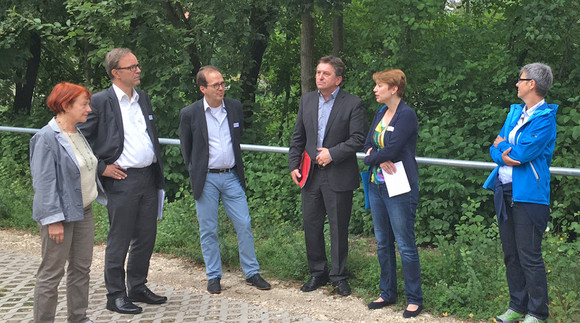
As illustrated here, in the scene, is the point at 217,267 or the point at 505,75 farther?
the point at 505,75

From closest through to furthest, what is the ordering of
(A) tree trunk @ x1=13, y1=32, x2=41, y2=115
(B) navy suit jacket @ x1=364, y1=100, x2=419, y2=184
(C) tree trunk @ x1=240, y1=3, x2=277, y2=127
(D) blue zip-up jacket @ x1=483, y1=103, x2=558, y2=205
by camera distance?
(D) blue zip-up jacket @ x1=483, y1=103, x2=558, y2=205 → (B) navy suit jacket @ x1=364, y1=100, x2=419, y2=184 → (C) tree trunk @ x1=240, y1=3, x2=277, y2=127 → (A) tree trunk @ x1=13, y1=32, x2=41, y2=115

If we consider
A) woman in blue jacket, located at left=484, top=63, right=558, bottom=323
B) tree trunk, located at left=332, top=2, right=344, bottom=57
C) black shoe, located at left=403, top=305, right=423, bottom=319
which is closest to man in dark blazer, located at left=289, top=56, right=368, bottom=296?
black shoe, located at left=403, top=305, right=423, bottom=319

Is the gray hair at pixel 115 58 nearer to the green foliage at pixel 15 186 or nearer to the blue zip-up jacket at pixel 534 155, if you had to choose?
the blue zip-up jacket at pixel 534 155

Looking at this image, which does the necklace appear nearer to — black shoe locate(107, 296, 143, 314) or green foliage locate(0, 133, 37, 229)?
black shoe locate(107, 296, 143, 314)

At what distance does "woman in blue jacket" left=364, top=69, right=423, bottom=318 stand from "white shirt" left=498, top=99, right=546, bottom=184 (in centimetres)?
68

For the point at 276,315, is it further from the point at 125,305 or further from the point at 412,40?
the point at 412,40

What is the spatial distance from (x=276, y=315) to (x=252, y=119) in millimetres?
6780

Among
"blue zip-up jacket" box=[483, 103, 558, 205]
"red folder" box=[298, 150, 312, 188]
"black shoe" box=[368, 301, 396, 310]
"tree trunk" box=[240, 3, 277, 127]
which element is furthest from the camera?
"tree trunk" box=[240, 3, 277, 127]

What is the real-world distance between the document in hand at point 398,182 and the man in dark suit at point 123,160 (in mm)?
1872

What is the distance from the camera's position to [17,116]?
602 inches

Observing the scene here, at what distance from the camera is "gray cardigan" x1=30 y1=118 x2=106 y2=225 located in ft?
15.0

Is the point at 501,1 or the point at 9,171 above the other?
the point at 501,1

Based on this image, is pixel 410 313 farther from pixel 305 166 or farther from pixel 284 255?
pixel 284 255

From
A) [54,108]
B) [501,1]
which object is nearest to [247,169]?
[501,1]
